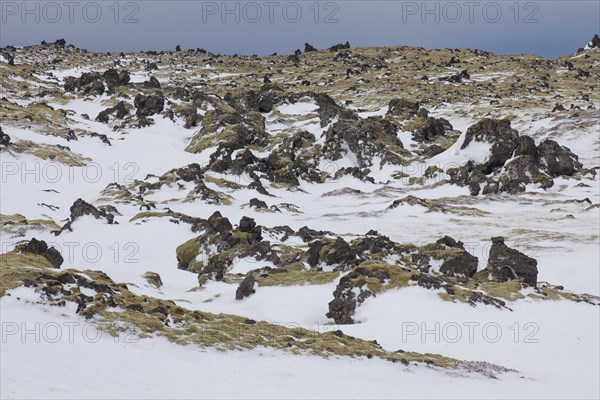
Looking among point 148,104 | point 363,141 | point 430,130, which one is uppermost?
point 148,104

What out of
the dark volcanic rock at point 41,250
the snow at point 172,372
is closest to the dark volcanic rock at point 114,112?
the dark volcanic rock at point 41,250

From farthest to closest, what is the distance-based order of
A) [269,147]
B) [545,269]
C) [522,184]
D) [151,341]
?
1. [269,147]
2. [522,184]
3. [545,269]
4. [151,341]

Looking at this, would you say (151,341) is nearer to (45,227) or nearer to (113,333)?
(113,333)

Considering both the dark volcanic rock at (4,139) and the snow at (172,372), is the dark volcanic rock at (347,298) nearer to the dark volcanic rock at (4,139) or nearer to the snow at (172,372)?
the snow at (172,372)

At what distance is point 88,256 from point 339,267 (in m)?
15.1

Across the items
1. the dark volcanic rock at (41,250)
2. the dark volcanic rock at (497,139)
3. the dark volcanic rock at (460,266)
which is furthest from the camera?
the dark volcanic rock at (497,139)

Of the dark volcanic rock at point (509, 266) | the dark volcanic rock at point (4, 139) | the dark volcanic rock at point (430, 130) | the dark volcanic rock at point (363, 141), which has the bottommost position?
the dark volcanic rock at point (509, 266)

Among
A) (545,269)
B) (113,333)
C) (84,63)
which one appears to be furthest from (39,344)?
(84,63)

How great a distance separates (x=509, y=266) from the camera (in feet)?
94.3

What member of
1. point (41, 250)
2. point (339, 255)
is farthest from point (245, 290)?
point (41, 250)

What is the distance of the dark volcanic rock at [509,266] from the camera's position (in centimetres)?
2833

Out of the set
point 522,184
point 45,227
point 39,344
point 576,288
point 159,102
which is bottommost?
point 39,344

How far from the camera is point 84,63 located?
482 feet

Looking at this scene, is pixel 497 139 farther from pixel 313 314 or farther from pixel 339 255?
pixel 313 314
